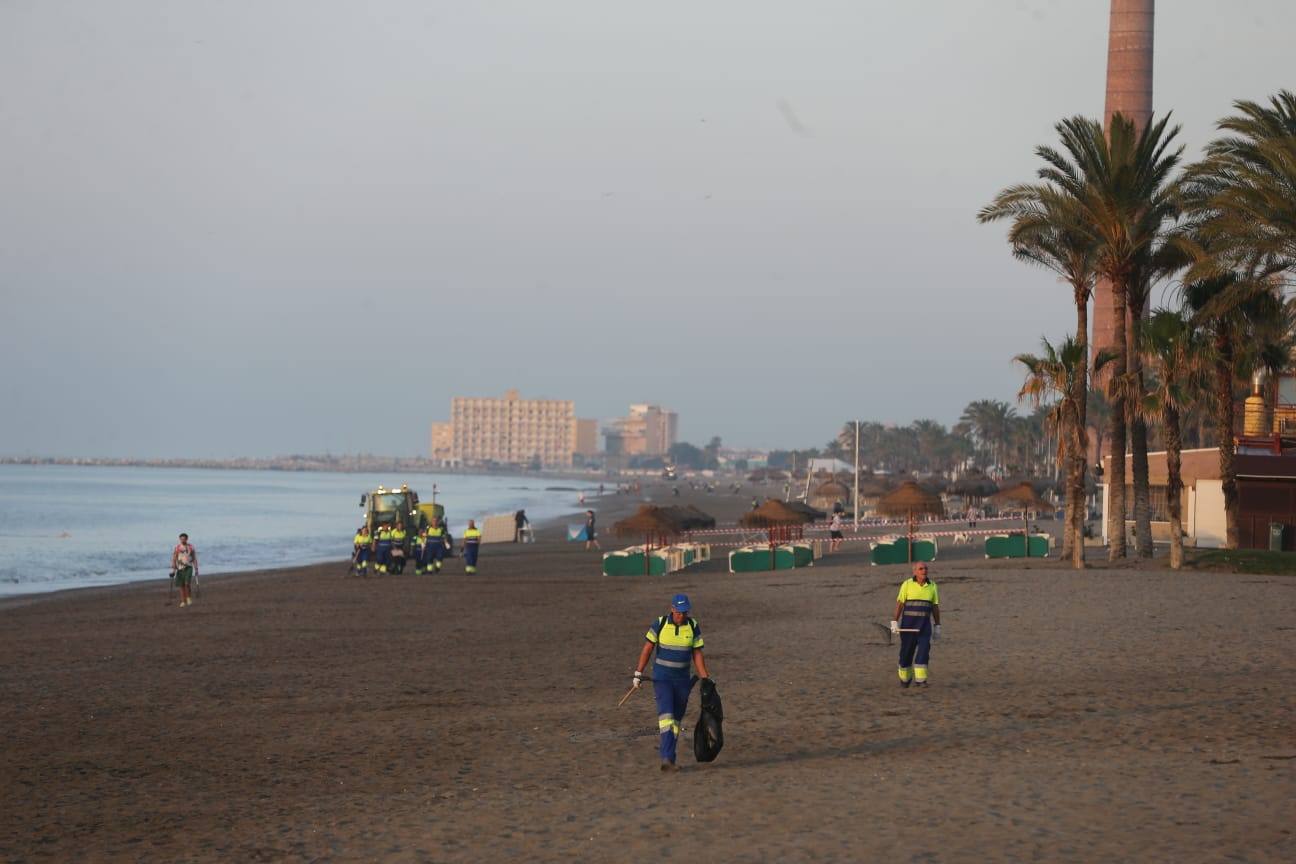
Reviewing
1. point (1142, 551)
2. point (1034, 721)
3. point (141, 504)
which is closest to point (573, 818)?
point (1034, 721)

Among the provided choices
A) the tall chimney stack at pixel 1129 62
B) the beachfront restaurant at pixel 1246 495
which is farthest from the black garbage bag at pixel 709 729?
the tall chimney stack at pixel 1129 62

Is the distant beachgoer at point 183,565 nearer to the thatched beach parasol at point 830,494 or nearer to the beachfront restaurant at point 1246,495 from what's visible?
the beachfront restaurant at point 1246,495

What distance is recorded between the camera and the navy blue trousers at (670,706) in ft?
38.5

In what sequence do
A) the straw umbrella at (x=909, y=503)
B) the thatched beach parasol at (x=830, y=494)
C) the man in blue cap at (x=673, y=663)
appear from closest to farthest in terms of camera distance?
the man in blue cap at (x=673, y=663)
the straw umbrella at (x=909, y=503)
the thatched beach parasol at (x=830, y=494)

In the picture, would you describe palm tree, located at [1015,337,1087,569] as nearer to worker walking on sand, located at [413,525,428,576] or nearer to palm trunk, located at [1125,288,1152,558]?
palm trunk, located at [1125,288,1152,558]

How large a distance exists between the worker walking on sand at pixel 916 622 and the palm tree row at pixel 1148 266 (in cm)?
1756

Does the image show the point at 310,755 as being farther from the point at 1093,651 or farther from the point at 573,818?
the point at 1093,651

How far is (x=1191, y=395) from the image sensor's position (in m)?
36.3

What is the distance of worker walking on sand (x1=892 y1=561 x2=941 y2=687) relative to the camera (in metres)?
15.4

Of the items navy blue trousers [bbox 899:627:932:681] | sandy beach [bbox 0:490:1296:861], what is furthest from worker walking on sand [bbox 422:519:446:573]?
navy blue trousers [bbox 899:627:932:681]

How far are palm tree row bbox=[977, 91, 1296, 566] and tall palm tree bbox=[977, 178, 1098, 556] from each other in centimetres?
3

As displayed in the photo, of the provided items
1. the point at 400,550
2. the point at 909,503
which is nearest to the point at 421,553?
the point at 400,550

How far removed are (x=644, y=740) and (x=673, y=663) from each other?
2097 mm

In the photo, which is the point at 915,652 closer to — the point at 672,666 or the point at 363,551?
the point at 672,666
